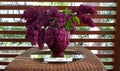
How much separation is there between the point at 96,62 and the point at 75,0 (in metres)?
0.86

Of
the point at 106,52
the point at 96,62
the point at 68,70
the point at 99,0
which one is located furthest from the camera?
the point at 106,52

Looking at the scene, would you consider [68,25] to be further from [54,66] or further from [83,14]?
[54,66]

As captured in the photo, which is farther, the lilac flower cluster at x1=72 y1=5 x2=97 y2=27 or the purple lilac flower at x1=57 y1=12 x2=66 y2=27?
the lilac flower cluster at x1=72 y1=5 x2=97 y2=27

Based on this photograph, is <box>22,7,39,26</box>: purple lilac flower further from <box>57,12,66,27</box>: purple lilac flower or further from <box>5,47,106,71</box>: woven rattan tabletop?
<box>5,47,106,71</box>: woven rattan tabletop

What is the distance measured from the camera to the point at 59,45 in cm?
180

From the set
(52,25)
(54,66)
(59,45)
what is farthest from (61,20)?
(54,66)

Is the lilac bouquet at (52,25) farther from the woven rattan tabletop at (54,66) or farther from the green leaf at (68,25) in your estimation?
the woven rattan tabletop at (54,66)

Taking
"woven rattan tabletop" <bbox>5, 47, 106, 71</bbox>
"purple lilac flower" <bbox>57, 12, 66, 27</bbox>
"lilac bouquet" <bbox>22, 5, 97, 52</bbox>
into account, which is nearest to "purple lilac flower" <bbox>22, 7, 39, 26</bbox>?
"lilac bouquet" <bbox>22, 5, 97, 52</bbox>

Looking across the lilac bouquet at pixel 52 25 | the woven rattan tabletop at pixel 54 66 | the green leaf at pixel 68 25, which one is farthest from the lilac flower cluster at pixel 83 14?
the woven rattan tabletop at pixel 54 66

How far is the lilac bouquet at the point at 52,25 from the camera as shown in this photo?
1681 mm

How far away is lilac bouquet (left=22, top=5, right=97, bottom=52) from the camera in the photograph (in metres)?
1.68

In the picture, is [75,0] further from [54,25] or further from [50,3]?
[54,25]

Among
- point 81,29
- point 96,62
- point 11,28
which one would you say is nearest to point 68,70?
point 96,62

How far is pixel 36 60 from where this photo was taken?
6.01ft
